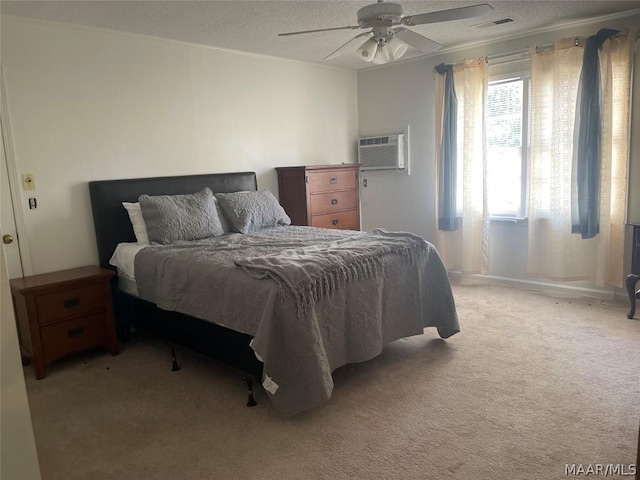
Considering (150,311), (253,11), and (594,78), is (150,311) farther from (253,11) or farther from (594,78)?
(594,78)

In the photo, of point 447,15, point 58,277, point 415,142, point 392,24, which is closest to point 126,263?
point 58,277

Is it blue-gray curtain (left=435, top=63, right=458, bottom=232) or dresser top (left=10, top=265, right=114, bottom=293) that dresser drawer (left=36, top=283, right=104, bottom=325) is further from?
blue-gray curtain (left=435, top=63, right=458, bottom=232)

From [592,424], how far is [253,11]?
326 centimetres

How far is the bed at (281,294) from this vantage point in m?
2.40

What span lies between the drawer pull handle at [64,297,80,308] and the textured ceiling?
1.91 metres

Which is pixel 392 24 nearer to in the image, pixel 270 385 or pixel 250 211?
pixel 250 211

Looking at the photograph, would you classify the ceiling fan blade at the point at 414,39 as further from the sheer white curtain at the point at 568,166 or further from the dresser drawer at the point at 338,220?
the dresser drawer at the point at 338,220

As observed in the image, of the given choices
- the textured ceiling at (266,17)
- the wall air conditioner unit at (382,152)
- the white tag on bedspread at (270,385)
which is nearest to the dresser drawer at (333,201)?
the wall air conditioner unit at (382,152)

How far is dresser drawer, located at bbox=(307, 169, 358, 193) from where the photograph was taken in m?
4.77

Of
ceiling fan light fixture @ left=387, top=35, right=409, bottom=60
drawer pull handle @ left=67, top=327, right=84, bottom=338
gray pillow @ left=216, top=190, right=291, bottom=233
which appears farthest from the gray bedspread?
ceiling fan light fixture @ left=387, top=35, right=409, bottom=60

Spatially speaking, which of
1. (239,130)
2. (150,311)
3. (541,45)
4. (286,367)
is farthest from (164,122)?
(541,45)

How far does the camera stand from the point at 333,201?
496 centimetres

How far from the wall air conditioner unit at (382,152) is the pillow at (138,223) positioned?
2.68 m

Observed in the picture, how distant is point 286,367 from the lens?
2.40 m
